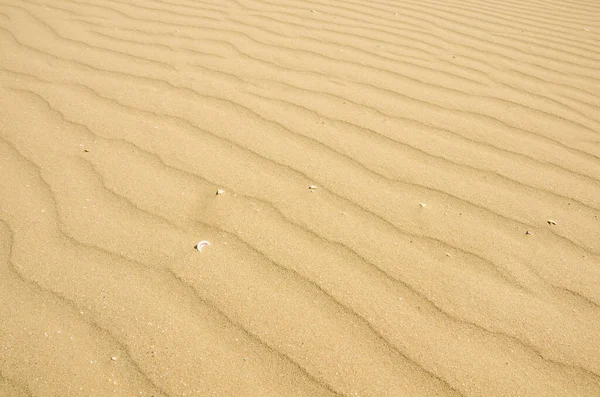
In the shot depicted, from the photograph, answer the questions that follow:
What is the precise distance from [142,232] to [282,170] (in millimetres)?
587

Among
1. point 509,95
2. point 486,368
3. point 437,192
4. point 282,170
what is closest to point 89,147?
point 282,170

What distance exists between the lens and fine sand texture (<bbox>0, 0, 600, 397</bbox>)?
1299 millimetres

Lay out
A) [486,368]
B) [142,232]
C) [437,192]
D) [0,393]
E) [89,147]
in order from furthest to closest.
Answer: [89,147]
[437,192]
[142,232]
[486,368]
[0,393]

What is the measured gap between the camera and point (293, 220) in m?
1.75

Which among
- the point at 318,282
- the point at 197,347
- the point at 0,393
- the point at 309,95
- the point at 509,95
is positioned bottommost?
the point at 0,393

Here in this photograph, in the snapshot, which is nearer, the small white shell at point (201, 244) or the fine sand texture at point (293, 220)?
the fine sand texture at point (293, 220)

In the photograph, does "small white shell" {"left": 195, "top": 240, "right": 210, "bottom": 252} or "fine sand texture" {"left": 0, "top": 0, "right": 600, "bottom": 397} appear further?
"small white shell" {"left": 195, "top": 240, "right": 210, "bottom": 252}

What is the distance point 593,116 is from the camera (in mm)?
2541

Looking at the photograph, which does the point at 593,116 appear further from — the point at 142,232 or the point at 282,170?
the point at 142,232

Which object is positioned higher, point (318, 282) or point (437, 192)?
point (437, 192)

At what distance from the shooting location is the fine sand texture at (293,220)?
51.1 inches

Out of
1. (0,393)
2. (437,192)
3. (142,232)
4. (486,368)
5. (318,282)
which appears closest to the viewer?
(0,393)

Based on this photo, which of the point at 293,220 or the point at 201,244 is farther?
the point at 293,220

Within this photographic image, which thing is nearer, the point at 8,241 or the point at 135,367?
the point at 135,367
